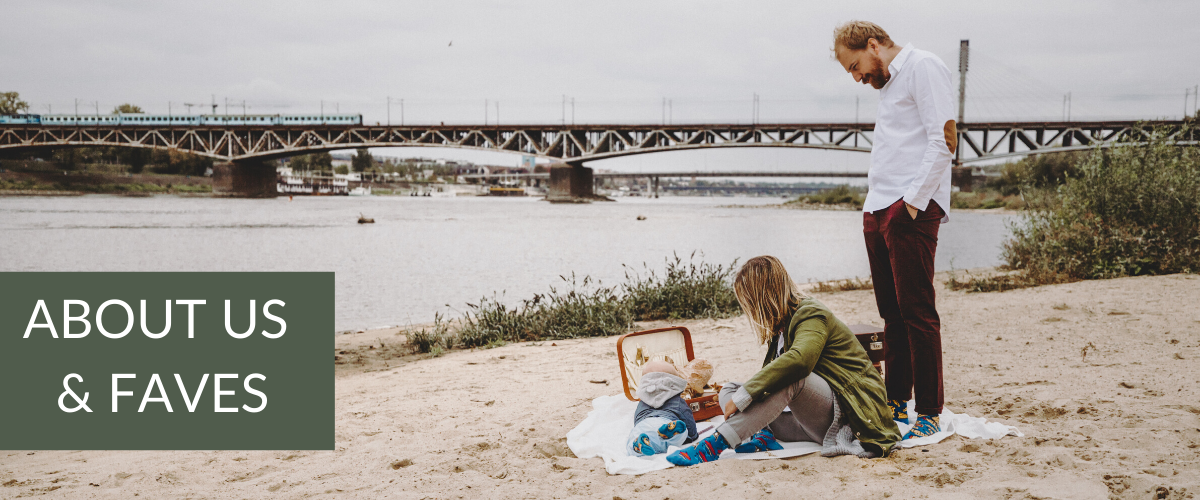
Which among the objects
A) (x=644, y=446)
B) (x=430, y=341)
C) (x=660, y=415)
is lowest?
(x=430, y=341)

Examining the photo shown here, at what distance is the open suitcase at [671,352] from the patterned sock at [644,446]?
567mm

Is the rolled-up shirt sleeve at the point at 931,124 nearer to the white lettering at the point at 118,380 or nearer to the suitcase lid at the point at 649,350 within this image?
the suitcase lid at the point at 649,350

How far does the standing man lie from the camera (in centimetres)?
359

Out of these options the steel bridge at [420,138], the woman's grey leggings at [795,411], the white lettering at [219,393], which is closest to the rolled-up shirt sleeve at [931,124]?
the woman's grey leggings at [795,411]

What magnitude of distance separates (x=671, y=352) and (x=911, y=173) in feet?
6.23

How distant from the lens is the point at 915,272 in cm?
371

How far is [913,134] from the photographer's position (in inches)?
146

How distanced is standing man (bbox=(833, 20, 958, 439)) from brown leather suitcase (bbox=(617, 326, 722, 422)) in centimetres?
112

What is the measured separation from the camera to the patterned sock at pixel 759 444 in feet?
12.3

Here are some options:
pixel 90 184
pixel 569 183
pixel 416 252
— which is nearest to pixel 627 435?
pixel 416 252

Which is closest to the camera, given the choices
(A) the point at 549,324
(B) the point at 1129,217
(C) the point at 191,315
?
(C) the point at 191,315

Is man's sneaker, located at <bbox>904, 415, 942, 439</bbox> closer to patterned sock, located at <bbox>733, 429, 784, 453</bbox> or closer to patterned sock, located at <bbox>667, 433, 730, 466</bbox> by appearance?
patterned sock, located at <bbox>733, 429, 784, 453</bbox>

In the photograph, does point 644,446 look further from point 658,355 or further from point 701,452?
point 658,355

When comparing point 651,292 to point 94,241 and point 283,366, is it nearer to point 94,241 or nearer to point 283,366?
point 283,366
